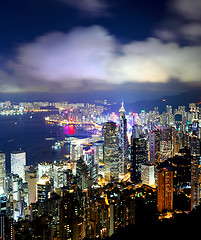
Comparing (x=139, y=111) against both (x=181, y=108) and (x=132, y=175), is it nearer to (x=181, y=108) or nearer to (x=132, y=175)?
(x=181, y=108)

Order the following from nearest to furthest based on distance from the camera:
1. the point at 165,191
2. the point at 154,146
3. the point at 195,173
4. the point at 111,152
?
1. the point at 165,191
2. the point at 195,173
3. the point at 111,152
4. the point at 154,146

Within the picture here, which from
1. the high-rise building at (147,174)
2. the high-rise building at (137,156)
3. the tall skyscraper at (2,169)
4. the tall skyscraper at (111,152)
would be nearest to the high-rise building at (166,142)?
the high-rise building at (137,156)

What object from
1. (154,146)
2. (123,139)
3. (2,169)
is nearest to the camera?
(2,169)

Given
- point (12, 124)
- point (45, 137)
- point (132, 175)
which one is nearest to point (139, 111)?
point (132, 175)

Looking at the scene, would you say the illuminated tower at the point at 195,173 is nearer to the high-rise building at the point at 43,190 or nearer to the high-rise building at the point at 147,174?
the high-rise building at the point at 147,174

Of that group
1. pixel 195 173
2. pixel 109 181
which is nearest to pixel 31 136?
pixel 109 181

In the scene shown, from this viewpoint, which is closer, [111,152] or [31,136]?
[111,152]

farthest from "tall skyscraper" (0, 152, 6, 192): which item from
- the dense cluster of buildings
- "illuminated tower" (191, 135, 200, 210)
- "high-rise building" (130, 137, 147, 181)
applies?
"illuminated tower" (191, 135, 200, 210)

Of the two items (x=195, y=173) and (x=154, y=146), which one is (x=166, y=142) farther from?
(x=195, y=173)
